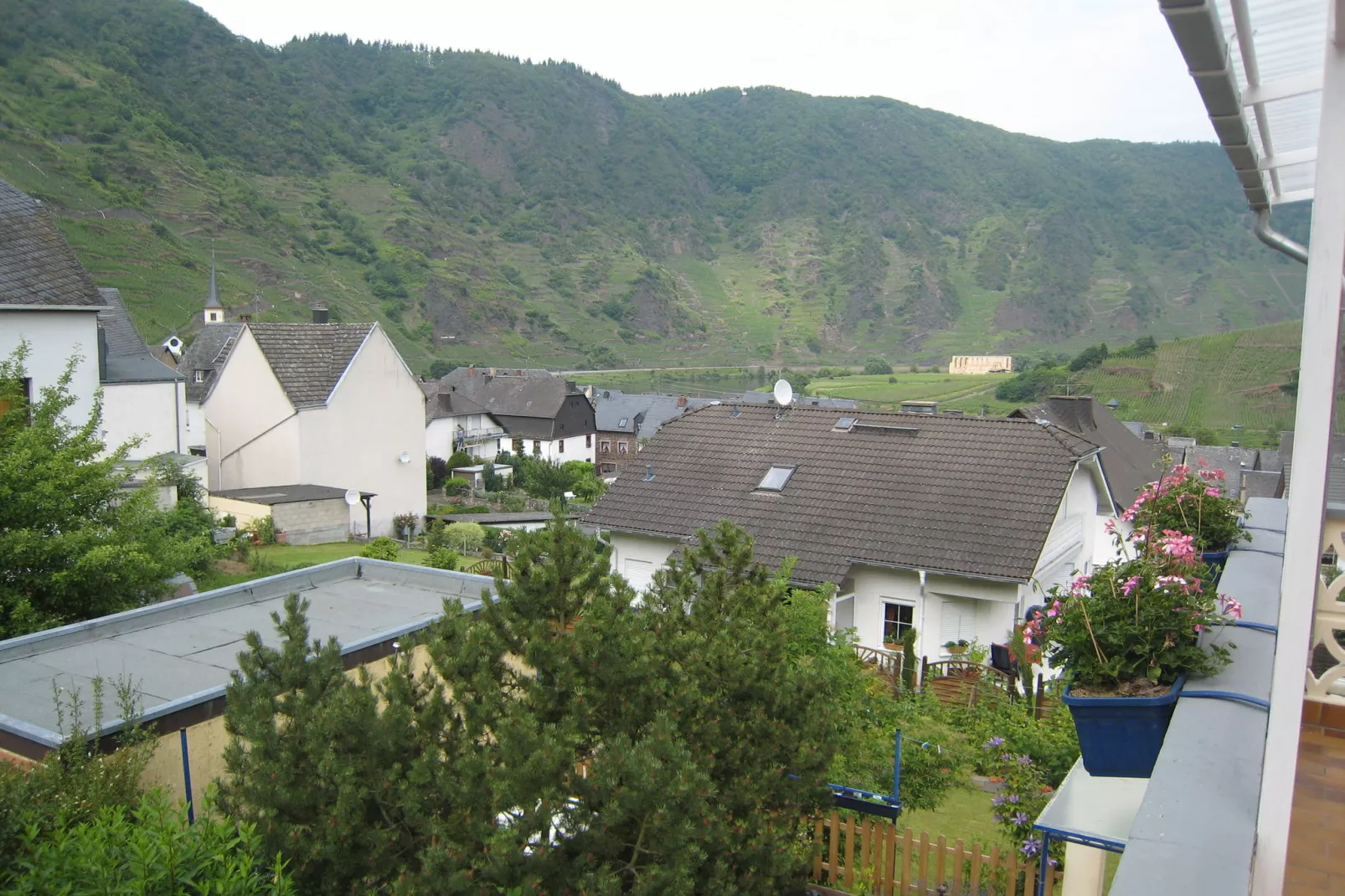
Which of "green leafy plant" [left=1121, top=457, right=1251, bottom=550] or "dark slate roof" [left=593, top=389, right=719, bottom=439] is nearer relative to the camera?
"green leafy plant" [left=1121, top=457, right=1251, bottom=550]

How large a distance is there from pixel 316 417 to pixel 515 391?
4328cm

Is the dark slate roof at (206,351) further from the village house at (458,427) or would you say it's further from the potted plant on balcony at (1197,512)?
the potted plant on balcony at (1197,512)

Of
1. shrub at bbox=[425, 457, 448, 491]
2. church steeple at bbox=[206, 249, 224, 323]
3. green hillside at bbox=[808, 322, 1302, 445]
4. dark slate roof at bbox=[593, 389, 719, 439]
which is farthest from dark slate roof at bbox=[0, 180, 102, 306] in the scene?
dark slate roof at bbox=[593, 389, 719, 439]

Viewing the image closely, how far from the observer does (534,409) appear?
72.8 meters

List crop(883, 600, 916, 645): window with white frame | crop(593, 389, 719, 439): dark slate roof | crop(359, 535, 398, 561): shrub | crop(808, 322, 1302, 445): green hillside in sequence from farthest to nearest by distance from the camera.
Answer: crop(593, 389, 719, 439): dark slate roof → crop(359, 535, 398, 561): shrub → crop(883, 600, 916, 645): window with white frame → crop(808, 322, 1302, 445): green hillside

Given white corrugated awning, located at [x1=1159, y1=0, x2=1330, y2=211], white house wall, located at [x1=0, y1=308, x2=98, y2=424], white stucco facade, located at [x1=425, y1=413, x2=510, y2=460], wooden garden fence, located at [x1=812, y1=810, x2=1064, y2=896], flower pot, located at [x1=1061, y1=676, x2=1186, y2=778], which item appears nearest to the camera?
white corrugated awning, located at [x1=1159, y1=0, x2=1330, y2=211]

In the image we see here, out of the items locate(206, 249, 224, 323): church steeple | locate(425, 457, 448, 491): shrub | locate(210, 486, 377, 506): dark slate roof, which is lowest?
locate(425, 457, 448, 491): shrub

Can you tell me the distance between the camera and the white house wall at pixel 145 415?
1067 inches

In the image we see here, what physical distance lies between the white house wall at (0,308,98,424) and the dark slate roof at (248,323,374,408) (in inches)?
563

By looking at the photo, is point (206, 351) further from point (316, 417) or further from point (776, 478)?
point (776, 478)

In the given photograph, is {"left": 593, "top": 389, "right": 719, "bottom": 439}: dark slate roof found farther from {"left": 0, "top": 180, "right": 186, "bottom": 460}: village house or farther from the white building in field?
{"left": 0, "top": 180, "right": 186, "bottom": 460}: village house

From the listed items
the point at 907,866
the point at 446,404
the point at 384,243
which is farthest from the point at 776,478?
the point at 384,243

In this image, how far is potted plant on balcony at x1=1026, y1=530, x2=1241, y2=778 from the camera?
3414mm

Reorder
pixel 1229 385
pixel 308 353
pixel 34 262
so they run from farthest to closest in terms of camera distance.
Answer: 1. pixel 308 353
2. pixel 34 262
3. pixel 1229 385
